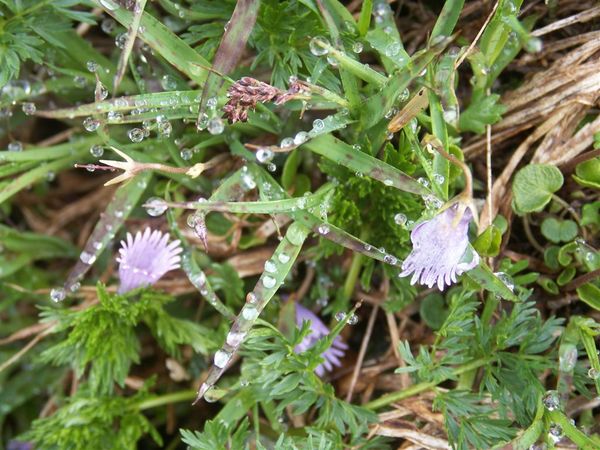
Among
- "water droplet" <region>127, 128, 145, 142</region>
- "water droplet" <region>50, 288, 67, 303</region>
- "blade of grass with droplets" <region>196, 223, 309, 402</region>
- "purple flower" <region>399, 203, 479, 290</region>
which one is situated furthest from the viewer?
"water droplet" <region>50, 288, 67, 303</region>

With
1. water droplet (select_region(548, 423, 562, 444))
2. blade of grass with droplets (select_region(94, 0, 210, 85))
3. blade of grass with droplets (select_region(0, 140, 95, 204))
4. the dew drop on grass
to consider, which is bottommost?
water droplet (select_region(548, 423, 562, 444))

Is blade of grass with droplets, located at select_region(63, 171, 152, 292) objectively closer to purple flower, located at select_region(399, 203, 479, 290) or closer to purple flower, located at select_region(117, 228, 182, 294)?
purple flower, located at select_region(117, 228, 182, 294)

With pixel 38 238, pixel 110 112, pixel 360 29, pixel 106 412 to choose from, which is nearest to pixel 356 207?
pixel 360 29

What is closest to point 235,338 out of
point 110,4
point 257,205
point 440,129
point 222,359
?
point 222,359

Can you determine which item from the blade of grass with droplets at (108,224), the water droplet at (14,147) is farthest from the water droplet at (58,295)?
the water droplet at (14,147)

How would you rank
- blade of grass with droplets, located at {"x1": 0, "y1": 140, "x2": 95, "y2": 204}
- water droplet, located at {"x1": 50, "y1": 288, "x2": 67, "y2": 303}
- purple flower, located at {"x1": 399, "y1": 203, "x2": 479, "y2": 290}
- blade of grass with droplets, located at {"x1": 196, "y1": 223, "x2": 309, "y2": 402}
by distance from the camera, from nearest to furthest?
purple flower, located at {"x1": 399, "y1": 203, "x2": 479, "y2": 290}, blade of grass with droplets, located at {"x1": 196, "y1": 223, "x2": 309, "y2": 402}, water droplet, located at {"x1": 50, "y1": 288, "x2": 67, "y2": 303}, blade of grass with droplets, located at {"x1": 0, "y1": 140, "x2": 95, "y2": 204}

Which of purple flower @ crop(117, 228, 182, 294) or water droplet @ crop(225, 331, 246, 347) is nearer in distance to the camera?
water droplet @ crop(225, 331, 246, 347)

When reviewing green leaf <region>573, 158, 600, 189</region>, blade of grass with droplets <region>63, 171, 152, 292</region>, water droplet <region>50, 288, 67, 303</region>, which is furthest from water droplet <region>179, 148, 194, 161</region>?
green leaf <region>573, 158, 600, 189</region>

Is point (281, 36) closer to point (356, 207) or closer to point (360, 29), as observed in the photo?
point (360, 29)
